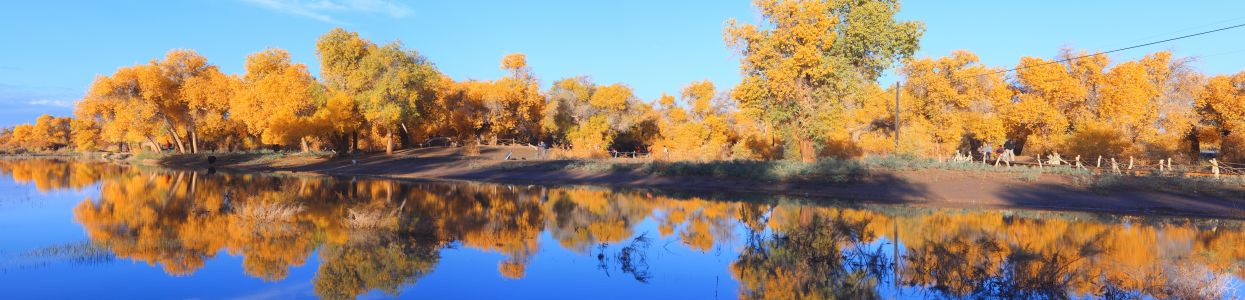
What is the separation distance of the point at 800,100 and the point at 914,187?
300 inches

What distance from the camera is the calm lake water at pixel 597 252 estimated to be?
30.3 feet

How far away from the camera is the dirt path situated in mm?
21266

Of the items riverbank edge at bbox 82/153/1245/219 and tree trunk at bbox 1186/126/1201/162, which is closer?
riverbank edge at bbox 82/153/1245/219

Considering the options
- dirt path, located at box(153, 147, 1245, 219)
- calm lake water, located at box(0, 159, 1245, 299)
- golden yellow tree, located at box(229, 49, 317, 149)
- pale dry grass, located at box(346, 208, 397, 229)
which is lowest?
calm lake water, located at box(0, 159, 1245, 299)

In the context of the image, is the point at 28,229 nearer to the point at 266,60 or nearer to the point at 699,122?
the point at 266,60

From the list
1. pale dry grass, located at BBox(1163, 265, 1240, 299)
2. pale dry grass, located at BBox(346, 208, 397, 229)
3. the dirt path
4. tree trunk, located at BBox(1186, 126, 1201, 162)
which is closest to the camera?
pale dry grass, located at BBox(1163, 265, 1240, 299)

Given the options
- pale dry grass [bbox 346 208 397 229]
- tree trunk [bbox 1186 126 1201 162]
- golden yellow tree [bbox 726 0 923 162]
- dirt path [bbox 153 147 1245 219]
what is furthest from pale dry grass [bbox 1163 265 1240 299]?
tree trunk [bbox 1186 126 1201 162]

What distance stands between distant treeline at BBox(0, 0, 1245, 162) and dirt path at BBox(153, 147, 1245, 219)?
5786 millimetres

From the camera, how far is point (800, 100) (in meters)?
32.0

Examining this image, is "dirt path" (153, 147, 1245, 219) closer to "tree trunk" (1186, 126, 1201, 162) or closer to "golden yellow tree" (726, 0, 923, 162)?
"golden yellow tree" (726, 0, 923, 162)

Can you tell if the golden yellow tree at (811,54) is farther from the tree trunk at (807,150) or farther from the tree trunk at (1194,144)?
the tree trunk at (1194,144)

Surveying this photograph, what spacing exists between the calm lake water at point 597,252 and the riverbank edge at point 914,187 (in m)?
2.33

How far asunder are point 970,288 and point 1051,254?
12.1ft

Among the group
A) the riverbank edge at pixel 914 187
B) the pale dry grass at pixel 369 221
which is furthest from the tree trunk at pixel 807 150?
the pale dry grass at pixel 369 221
